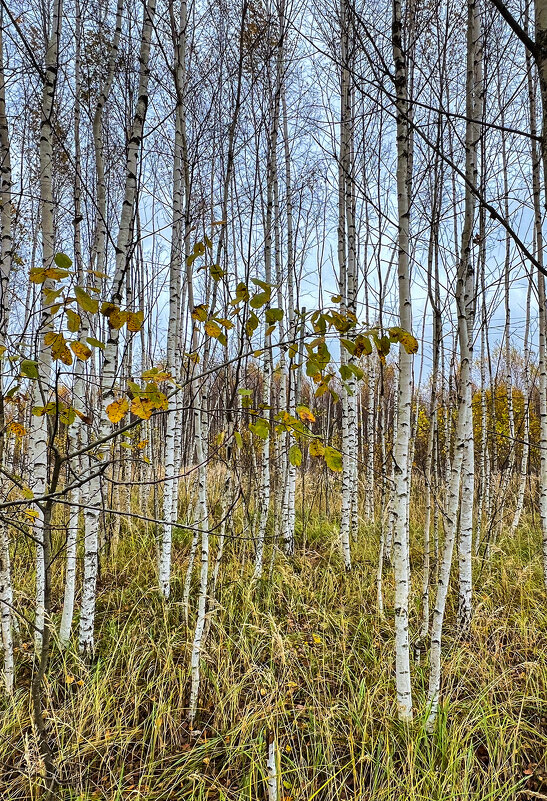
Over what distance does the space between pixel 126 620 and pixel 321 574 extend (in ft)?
5.94

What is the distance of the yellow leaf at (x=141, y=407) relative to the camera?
1298 millimetres

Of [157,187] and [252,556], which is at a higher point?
[157,187]

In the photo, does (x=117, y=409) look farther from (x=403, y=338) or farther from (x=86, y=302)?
(x=403, y=338)

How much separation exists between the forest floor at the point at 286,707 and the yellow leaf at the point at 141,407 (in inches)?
72.3

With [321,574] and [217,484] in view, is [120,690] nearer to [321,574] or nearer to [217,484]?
[321,574]

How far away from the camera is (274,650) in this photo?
288cm

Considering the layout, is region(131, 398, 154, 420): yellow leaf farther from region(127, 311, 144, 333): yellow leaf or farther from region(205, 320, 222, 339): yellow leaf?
region(205, 320, 222, 339): yellow leaf

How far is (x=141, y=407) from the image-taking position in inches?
52.5

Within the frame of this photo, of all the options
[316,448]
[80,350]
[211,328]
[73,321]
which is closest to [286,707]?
[316,448]

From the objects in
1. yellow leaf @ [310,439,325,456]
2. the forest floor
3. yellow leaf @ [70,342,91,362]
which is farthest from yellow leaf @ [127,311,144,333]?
the forest floor

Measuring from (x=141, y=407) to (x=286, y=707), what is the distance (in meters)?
2.31

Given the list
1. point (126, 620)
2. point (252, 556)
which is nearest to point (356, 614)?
point (252, 556)

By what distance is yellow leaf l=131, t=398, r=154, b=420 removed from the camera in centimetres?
130

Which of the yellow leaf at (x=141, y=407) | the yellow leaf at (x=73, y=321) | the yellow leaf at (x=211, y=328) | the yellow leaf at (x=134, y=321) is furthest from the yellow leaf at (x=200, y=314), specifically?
the yellow leaf at (x=73, y=321)
